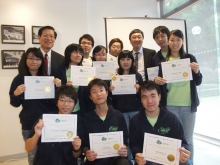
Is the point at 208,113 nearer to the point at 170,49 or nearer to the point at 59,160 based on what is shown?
the point at 170,49

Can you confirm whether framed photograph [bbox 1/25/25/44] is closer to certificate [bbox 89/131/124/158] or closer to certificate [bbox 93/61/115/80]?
certificate [bbox 93/61/115/80]

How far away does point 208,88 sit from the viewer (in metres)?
4.41

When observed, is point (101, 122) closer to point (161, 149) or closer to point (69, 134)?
point (69, 134)

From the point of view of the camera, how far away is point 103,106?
205cm

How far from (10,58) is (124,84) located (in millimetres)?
2471

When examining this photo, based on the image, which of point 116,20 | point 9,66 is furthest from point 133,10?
point 9,66

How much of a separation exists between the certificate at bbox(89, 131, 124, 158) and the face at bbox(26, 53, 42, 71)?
101 cm

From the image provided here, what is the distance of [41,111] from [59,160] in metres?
0.60

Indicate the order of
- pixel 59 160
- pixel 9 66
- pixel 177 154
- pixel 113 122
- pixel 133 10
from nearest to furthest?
1. pixel 177 154
2. pixel 59 160
3. pixel 113 122
4. pixel 9 66
5. pixel 133 10

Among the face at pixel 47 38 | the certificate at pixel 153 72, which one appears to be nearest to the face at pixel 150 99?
the certificate at pixel 153 72

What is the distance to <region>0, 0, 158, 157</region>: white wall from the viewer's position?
12.1 ft

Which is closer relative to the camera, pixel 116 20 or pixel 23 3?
pixel 23 3

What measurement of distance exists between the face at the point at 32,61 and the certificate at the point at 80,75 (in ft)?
1.25

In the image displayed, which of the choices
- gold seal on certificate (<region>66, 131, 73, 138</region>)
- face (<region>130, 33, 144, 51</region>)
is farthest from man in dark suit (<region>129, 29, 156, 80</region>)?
gold seal on certificate (<region>66, 131, 73, 138</region>)
